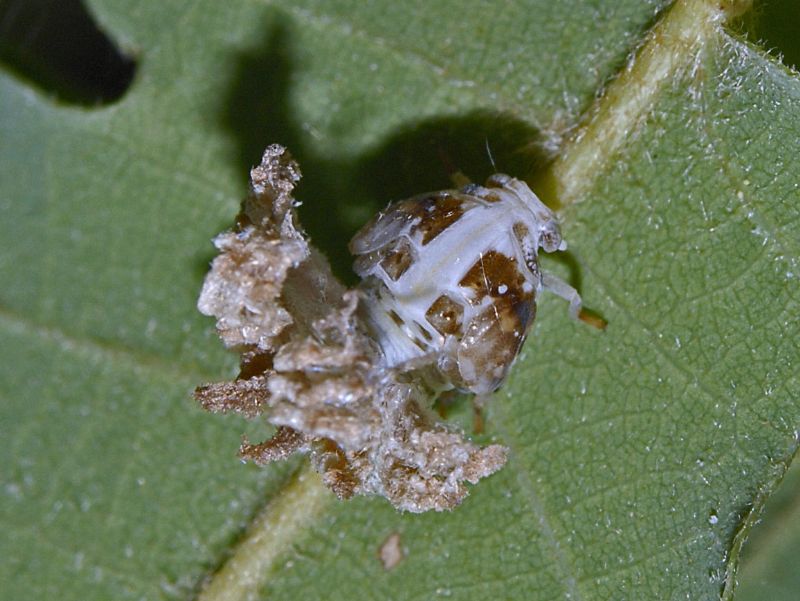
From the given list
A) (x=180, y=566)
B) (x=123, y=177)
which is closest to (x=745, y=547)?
(x=180, y=566)

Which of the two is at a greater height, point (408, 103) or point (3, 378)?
point (408, 103)

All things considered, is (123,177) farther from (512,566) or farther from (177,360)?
(512,566)

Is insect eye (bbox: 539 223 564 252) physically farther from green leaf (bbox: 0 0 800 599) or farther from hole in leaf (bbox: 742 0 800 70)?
hole in leaf (bbox: 742 0 800 70)

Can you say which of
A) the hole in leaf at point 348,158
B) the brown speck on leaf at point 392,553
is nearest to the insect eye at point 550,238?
the hole in leaf at point 348,158

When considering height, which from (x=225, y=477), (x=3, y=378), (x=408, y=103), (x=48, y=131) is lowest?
(x=3, y=378)

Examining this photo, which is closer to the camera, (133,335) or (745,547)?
(133,335)

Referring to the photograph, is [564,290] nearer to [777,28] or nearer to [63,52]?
[777,28]
